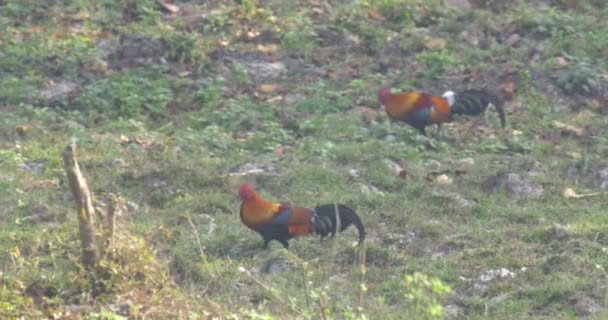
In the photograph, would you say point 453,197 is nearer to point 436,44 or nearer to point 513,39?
point 436,44

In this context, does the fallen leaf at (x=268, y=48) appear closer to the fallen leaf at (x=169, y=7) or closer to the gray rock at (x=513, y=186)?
the fallen leaf at (x=169, y=7)

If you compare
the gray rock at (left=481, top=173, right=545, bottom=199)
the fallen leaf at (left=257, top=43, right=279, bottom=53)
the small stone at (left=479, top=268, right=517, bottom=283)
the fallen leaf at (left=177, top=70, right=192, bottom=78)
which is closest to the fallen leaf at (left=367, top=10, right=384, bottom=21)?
the fallen leaf at (left=257, top=43, right=279, bottom=53)

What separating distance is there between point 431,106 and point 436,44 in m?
2.19

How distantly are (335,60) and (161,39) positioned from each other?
1703mm

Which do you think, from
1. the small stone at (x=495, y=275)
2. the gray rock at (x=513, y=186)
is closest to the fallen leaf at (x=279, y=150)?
the gray rock at (x=513, y=186)

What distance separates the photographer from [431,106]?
10.8 meters

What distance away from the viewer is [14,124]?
11.0 meters

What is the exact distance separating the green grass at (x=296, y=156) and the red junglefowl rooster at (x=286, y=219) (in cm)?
14

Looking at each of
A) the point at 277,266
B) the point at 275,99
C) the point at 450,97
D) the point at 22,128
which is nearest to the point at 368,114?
the point at 450,97

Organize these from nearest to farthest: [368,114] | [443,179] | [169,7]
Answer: [443,179] → [368,114] → [169,7]

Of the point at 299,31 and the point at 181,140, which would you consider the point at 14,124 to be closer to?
the point at 181,140

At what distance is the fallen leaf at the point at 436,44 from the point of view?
12828mm

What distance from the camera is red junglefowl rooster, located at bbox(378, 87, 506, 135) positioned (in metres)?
10.9

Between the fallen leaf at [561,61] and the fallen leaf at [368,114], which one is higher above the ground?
the fallen leaf at [561,61]
